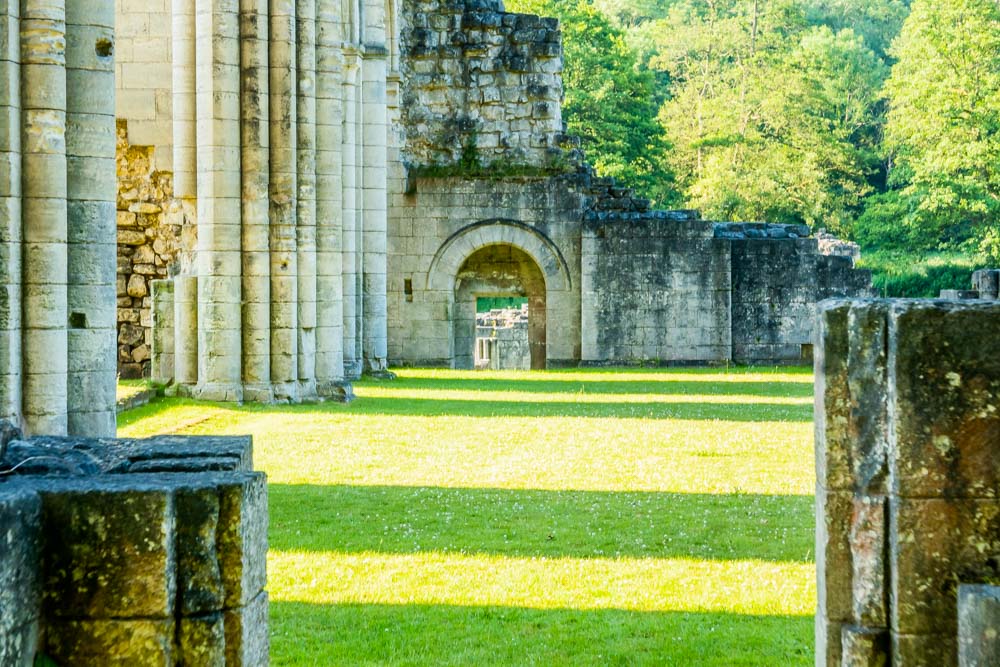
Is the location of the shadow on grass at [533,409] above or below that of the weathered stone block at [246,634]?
above

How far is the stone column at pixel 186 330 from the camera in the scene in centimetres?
1856

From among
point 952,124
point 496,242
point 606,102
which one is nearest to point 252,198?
point 496,242

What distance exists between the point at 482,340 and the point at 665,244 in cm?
1362

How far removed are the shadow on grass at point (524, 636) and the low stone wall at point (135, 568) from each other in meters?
1.67

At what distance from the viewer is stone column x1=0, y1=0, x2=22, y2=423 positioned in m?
10.1

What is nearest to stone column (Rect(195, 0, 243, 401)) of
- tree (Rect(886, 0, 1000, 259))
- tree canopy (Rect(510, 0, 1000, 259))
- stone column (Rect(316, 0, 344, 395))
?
stone column (Rect(316, 0, 344, 395))

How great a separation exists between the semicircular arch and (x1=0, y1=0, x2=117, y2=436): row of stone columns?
18623mm

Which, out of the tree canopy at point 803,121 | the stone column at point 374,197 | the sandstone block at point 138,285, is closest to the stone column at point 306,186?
the sandstone block at point 138,285

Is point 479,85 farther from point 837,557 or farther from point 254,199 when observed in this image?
point 837,557

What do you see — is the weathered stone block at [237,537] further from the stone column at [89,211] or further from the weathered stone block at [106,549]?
the stone column at [89,211]

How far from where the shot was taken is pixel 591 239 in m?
29.5

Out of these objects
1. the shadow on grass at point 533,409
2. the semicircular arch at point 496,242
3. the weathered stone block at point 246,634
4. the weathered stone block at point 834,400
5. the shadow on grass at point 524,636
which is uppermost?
the semicircular arch at point 496,242

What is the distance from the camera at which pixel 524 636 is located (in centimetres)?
686

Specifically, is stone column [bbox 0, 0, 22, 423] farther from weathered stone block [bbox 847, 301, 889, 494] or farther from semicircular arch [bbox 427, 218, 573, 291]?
semicircular arch [bbox 427, 218, 573, 291]
